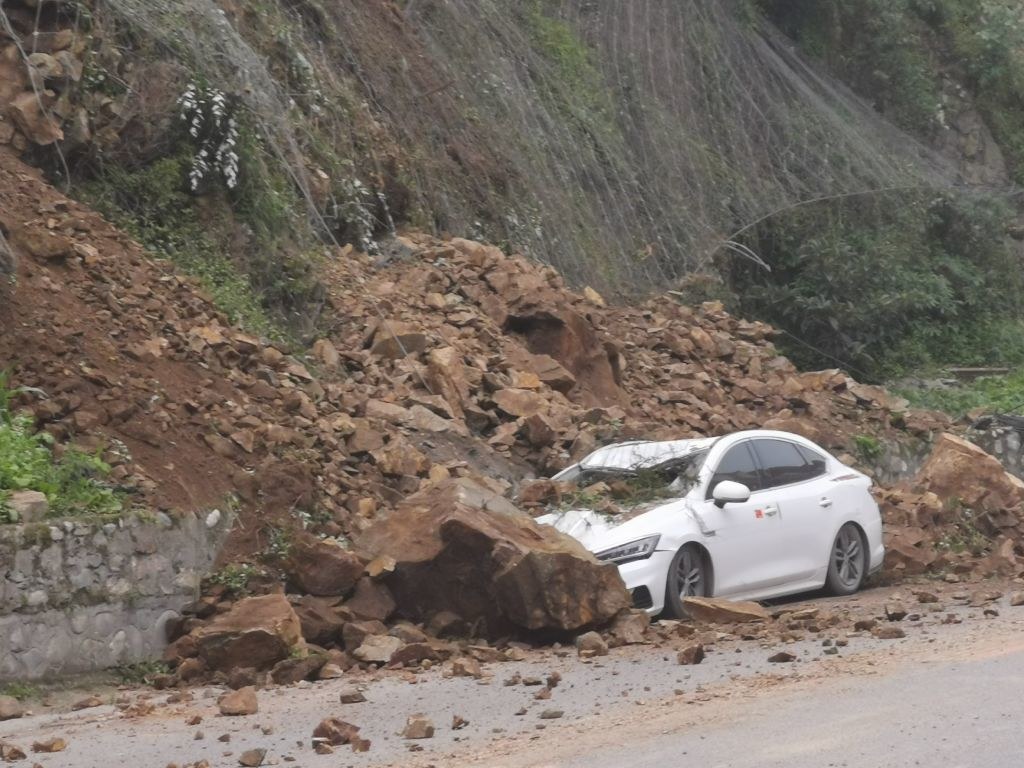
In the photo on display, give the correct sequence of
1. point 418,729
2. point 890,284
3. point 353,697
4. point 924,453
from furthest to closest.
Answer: point 890,284 < point 924,453 < point 353,697 < point 418,729

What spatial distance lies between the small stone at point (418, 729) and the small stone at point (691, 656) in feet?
7.28

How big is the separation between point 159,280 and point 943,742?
32.4 feet

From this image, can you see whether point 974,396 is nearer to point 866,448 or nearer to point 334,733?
point 866,448

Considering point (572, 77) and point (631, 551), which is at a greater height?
point (572, 77)

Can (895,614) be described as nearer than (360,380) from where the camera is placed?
Yes

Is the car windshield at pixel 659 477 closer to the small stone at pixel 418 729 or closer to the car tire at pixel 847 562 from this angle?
the car tire at pixel 847 562

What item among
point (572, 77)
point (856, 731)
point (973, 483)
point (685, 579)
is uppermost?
point (572, 77)

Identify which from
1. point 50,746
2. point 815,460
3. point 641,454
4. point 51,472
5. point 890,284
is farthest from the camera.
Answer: point 890,284

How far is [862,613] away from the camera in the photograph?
11.7 metres

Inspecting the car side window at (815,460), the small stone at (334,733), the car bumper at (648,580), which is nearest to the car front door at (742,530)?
the car bumper at (648,580)

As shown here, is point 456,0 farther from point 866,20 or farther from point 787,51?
point 866,20

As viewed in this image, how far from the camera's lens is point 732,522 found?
1206 centimetres

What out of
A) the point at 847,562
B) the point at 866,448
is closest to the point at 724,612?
the point at 847,562

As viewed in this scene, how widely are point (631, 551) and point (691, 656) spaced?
6.49 ft
